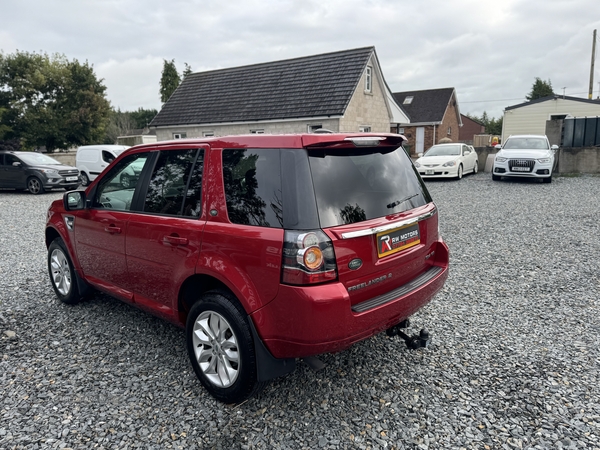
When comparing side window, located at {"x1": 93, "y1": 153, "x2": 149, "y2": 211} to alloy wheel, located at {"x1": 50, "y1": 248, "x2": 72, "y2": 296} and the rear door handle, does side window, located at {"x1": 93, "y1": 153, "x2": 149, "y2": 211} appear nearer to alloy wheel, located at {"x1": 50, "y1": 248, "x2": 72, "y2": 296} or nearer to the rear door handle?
the rear door handle

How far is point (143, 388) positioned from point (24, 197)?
50.3 ft

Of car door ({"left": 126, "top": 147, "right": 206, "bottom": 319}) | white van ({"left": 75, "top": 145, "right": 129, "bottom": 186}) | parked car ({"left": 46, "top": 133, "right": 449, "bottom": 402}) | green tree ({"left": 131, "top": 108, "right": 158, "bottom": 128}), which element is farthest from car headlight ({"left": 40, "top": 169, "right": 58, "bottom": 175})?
green tree ({"left": 131, "top": 108, "right": 158, "bottom": 128})

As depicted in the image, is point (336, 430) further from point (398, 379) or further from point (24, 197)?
point (24, 197)

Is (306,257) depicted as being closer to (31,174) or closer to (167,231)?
(167,231)

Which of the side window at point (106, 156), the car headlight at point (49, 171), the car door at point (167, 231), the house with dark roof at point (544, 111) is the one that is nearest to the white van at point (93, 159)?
the side window at point (106, 156)

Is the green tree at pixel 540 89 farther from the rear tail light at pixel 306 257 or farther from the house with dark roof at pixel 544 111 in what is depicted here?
the rear tail light at pixel 306 257

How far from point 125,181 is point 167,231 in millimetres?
1026

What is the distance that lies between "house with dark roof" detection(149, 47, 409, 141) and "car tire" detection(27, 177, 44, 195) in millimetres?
9914

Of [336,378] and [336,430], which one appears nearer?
[336,430]

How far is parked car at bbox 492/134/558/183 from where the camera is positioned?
15.1 meters

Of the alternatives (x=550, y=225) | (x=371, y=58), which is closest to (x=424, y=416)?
(x=550, y=225)

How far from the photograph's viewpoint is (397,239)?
116 inches

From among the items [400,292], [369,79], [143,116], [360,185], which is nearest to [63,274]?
[360,185]

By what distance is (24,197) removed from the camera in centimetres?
Answer: 1554
